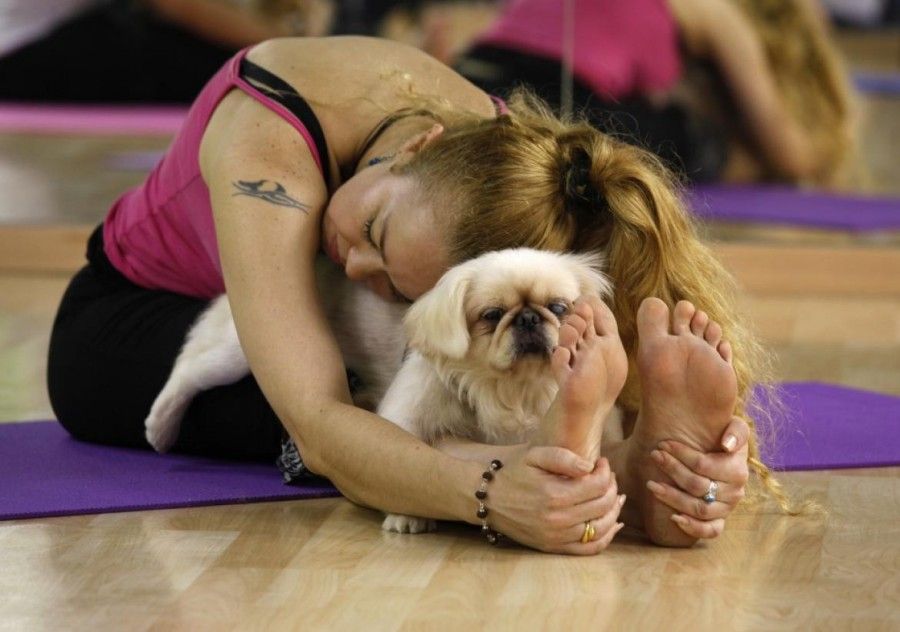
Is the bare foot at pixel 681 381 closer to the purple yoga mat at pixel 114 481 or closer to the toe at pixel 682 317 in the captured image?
the toe at pixel 682 317

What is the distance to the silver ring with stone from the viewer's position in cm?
170

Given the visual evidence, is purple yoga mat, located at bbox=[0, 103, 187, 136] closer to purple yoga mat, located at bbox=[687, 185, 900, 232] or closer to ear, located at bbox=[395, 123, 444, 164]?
purple yoga mat, located at bbox=[687, 185, 900, 232]

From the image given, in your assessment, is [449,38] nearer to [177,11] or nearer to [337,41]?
[177,11]

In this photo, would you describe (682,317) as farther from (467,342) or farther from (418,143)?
(418,143)

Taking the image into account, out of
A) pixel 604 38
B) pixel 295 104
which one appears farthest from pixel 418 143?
pixel 604 38

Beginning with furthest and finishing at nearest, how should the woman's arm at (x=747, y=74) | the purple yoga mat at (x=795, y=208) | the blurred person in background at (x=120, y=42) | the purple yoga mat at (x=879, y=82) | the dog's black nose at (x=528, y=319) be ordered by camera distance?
the purple yoga mat at (x=879, y=82) < the blurred person in background at (x=120, y=42) < the woman's arm at (x=747, y=74) < the purple yoga mat at (x=795, y=208) < the dog's black nose at (x=528, y=319)

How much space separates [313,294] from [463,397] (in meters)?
0.23

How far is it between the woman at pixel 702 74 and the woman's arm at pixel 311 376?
2150mm

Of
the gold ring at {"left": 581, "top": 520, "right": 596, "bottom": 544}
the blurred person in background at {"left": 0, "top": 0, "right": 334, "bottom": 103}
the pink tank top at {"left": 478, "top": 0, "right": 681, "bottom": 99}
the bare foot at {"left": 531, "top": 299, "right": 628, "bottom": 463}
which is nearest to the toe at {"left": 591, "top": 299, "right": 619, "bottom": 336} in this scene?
the bare foot at {"left": 531, "top": 299, "right": 628, "bottom": 463}

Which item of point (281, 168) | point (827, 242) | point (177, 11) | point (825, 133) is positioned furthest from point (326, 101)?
point (825, 133)

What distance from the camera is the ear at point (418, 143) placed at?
188 centimetres

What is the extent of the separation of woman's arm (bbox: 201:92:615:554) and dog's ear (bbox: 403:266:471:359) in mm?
110

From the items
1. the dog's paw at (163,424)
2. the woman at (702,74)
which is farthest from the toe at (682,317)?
the woman at (702,74)

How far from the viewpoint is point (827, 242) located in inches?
161
